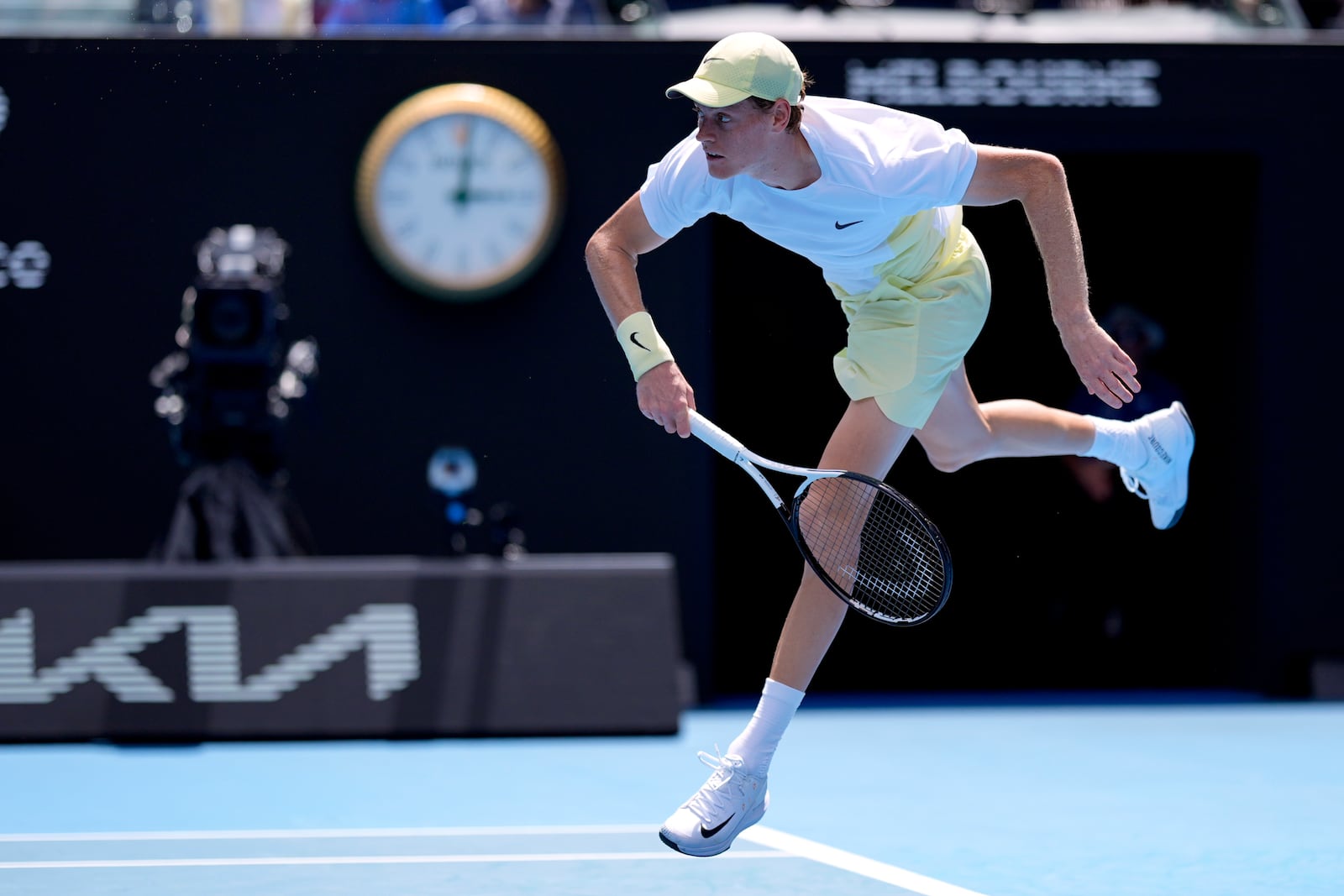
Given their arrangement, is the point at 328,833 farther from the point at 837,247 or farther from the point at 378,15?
the point at 378,15

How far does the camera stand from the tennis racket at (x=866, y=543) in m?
3.58

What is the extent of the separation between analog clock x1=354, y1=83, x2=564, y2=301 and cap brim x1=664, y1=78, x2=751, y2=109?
3.38 metres

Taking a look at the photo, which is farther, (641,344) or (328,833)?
(328,833)

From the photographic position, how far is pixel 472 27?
6.80 metres

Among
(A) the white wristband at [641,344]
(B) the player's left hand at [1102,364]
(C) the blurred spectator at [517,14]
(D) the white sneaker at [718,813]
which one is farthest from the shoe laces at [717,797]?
(C) the blurred spectator at [517,14]

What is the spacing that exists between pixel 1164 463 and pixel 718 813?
5.65 ft

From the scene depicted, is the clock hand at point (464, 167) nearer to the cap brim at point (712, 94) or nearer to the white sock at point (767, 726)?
the cap brim at point (712, 94)

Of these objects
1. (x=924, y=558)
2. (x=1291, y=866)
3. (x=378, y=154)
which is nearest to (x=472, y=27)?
(x=378, y=154)

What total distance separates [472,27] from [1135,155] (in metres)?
2.91

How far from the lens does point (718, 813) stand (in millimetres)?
3588

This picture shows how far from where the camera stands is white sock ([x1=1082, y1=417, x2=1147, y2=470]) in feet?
14.4

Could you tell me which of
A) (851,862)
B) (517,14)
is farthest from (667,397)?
(517,14)

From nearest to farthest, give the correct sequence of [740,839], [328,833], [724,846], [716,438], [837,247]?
[716,438] → [724,846] → [837,247] → [740,839] → [328,833]

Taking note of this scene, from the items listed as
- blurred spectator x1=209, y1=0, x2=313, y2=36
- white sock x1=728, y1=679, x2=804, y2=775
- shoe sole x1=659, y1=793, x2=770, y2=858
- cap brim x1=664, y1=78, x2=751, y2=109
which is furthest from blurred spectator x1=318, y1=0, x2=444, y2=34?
shoe sole x1=659, y1=793, x2=770, y2=858
